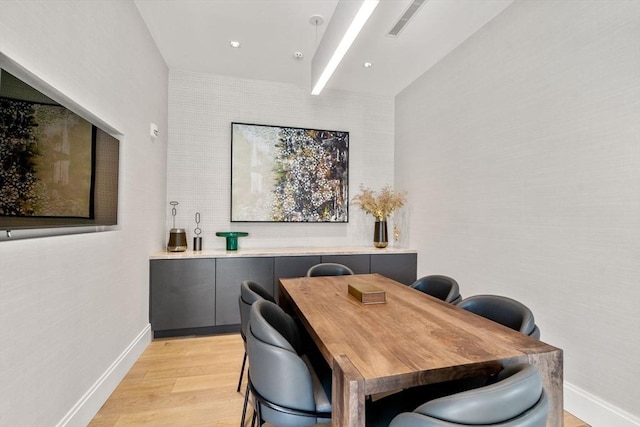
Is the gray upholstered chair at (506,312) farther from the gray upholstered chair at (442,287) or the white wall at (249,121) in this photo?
the white wall at (249,121)

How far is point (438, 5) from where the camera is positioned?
98.8 inches

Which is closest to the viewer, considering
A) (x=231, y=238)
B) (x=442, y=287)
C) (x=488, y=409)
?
(x=488, y=409)

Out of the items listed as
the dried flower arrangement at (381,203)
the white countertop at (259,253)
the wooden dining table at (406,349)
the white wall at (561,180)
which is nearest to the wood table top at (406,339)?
the wooden dining table at (406,349)

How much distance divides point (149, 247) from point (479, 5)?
12.1 ft

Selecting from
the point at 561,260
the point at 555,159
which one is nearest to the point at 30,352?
the point at 561,260

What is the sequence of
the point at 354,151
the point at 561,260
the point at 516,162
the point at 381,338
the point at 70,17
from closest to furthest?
the point at 381,338, the point at 70,17, the point at 561,260, the point at 516,162, the point at 354,151

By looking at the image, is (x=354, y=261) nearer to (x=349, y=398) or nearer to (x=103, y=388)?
(x=103, y=388)

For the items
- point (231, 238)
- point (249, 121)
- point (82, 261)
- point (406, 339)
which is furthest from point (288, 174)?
point (406, 339)

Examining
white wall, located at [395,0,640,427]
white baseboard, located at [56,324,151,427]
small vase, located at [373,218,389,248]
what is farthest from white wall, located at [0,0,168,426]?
white wall, located at [395,0,640,427]

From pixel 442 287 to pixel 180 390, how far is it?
6.75ft

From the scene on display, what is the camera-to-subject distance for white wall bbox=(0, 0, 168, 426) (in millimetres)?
1230

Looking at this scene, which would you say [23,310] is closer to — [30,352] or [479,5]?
[30,352]

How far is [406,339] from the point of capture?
1243 mm

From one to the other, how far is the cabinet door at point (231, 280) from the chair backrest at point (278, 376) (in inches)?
80.4
